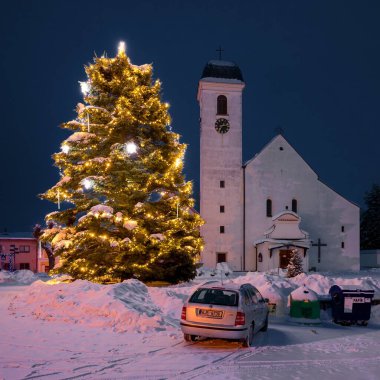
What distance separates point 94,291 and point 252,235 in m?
31.7

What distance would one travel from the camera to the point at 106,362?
9.18m

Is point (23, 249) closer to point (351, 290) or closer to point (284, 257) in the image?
point (284, 257)

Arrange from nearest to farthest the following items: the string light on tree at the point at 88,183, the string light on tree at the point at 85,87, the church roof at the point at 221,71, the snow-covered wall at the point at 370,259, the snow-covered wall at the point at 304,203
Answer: the string light on tree at the point at 88,183 < the string light on tree at the point at 85,87 < the snow-covered wall at the point at 304,203 < the church roof at the point at 221,71 < the snow-covered wall at the point at 370,259

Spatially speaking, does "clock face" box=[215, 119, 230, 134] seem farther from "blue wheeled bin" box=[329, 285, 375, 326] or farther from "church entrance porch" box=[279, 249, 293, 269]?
"blue wheeled bin" box=[329, 285, 375, 326]

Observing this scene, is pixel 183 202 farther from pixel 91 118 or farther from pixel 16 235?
pixel 16 235

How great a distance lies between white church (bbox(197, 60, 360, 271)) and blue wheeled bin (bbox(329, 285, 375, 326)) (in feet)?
87.7

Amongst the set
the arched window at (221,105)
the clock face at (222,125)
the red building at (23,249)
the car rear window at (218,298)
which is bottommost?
the red building at (23,249)

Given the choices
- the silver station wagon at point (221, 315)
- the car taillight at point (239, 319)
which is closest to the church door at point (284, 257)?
the silver station wagon at point (221, 315)

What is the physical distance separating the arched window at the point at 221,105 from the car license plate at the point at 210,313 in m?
36.6

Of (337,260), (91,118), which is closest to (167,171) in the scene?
(91,118)

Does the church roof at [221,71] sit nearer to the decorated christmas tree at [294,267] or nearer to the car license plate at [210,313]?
the decorated christmas tree at [294,267]

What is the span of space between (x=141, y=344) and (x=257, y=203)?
35.6m

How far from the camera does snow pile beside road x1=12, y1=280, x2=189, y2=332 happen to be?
1298 centimetres

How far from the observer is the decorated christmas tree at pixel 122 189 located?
847 inches
